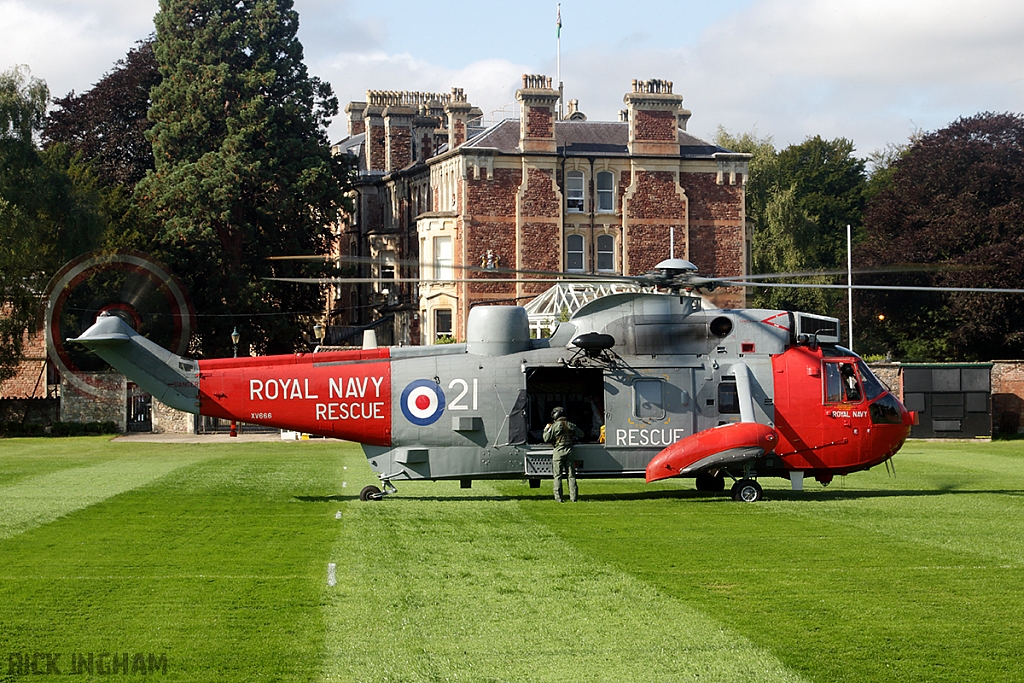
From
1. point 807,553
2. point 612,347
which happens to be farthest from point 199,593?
point 612,347

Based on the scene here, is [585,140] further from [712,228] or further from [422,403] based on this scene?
[422,403]

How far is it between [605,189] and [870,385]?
56905 millimetres

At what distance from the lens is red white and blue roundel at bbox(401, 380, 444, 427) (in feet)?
81.3

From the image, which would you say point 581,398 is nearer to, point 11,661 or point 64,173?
point 11,661

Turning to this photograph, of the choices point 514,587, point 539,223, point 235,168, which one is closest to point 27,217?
point 235,168

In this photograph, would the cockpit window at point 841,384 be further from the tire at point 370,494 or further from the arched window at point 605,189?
the arched window at point 605,189

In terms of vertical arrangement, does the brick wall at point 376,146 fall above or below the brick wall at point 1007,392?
above

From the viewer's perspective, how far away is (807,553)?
1661 cm

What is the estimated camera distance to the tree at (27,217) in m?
57.0

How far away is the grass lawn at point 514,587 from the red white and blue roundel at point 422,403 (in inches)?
65.3

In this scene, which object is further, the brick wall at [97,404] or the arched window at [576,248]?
the arched window at [576,248]

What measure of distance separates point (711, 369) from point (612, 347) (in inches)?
80.8

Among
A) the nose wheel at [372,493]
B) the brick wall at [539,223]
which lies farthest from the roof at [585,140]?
the nose wheel at [372,493]

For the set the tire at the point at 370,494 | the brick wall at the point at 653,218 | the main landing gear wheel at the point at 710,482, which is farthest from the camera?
the brick wall at the point at 653,218
